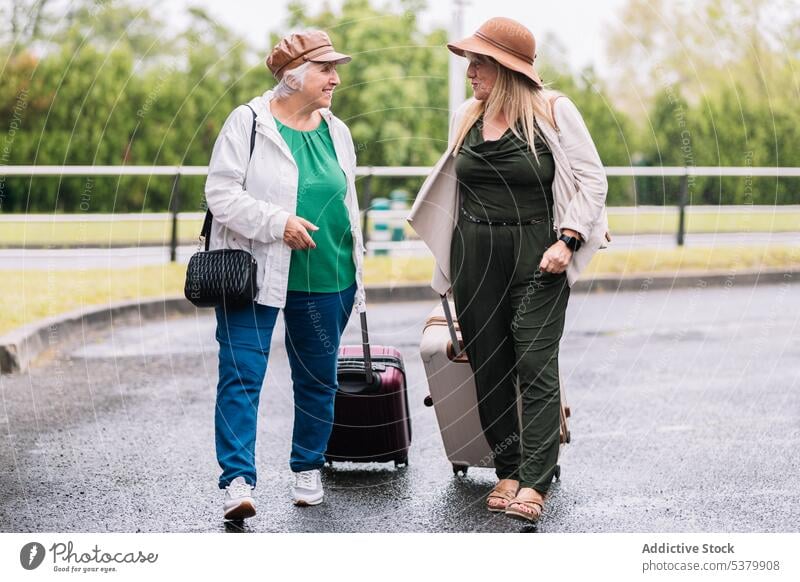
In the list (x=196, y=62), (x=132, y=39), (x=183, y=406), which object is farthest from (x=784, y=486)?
(x=132, y=39)

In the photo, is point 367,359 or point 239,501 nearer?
point 239,501

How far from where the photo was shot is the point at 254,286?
15.2 ft

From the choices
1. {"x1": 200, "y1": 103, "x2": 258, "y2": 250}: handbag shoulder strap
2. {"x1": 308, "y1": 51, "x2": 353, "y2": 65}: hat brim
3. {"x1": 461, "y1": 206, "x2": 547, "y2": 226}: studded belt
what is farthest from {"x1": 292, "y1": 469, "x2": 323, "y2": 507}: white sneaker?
{"x1": 308, "y1": 51, "x2": 353, "y2": 65}: hat brim

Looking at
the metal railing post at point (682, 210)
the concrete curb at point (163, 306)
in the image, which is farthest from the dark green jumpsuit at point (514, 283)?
the metal railing post at point (682, 210)

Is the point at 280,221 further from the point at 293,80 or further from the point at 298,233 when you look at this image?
the point at 293,80

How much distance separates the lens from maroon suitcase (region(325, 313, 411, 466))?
5281mm

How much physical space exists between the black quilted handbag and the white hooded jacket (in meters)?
0.05

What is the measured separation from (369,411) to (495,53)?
159 cm

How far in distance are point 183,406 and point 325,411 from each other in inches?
87.7

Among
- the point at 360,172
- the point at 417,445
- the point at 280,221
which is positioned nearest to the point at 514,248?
the point at 280,221

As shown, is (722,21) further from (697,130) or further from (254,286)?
(254,286)

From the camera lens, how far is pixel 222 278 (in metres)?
4.56

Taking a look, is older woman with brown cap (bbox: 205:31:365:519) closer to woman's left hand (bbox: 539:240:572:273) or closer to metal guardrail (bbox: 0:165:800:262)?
woman's left hand (bbox: 539:240:572:273)

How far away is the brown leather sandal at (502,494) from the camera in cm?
490
